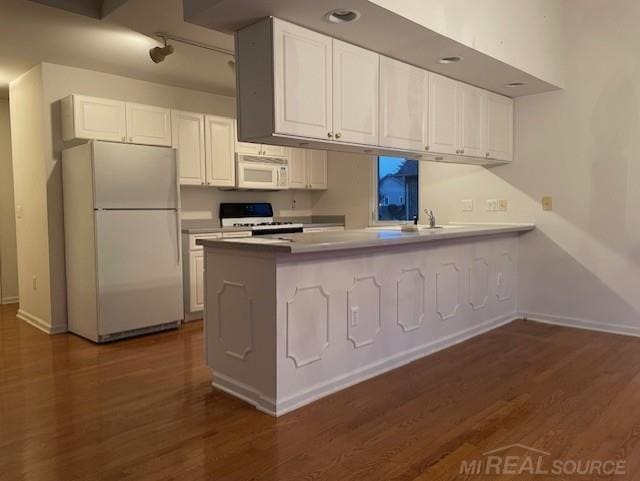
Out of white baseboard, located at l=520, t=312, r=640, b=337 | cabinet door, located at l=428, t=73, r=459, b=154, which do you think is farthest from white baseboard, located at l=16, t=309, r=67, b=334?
white baseboard, located at l=520, t=312, r=640, b=337

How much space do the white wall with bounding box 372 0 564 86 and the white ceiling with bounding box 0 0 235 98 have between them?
158 centimetres

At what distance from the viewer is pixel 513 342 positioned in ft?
→ 12.5

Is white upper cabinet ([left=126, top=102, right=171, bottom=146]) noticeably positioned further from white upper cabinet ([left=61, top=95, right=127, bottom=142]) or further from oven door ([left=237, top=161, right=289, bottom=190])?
oven door ([left=237, top=161, right=289, bottom=190])

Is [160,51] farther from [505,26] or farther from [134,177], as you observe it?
[505,26]

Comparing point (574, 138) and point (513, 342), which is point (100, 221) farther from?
point (574, 138)

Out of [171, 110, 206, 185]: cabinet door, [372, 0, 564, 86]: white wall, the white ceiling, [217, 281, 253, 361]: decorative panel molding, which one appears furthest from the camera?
[171, 110, 206, 185]: cabinet door

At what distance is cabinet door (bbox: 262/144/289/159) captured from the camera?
549cm

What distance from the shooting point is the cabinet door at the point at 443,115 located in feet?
12.1

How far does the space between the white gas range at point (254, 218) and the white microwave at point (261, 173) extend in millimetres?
336

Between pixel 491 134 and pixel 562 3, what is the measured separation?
1243 millimetres

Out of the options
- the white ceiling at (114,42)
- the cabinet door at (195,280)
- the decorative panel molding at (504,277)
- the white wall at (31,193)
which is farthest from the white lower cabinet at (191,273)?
the decorative panel molding at (504,277)

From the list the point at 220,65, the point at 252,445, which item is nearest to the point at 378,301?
the point at 252,445

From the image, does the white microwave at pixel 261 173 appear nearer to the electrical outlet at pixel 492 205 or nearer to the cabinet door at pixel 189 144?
the cabinet door at pixel 189 144

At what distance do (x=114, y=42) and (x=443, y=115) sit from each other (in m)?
2.65
